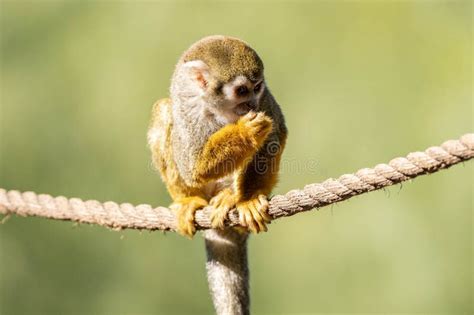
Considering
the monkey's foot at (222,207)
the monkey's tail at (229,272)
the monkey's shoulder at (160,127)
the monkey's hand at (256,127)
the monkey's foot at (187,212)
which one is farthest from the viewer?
the monkey's shoulder at (160,127)

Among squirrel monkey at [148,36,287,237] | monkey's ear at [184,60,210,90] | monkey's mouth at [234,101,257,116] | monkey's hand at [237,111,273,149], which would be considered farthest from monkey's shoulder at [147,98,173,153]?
monkey's hand at [237,111,273,149]

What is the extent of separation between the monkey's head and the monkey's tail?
2.20 feet

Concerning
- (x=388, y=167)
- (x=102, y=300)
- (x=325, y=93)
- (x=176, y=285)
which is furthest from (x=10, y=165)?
(x=388, y=167)

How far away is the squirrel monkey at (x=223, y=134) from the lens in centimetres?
295

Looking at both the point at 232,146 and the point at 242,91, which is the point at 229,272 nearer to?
the point at 232,146

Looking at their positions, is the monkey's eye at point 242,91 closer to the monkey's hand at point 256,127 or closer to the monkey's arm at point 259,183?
the monkey's hand at point 256,127

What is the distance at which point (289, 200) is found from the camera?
2703 mm

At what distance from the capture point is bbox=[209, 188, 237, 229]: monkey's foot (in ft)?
9.82

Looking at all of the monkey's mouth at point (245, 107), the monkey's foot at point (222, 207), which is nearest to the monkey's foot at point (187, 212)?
the monkey's foot at point (222, 207)

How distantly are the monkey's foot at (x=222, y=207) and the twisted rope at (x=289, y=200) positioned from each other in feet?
0.10

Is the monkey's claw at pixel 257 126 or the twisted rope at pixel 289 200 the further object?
the monkey's claw at pixel 257 126

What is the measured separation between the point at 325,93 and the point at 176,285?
2828 mm

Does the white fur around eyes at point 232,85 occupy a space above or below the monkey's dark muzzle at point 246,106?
above

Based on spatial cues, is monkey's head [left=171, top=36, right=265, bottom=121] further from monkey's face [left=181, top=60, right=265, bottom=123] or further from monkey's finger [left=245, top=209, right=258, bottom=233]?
monkey's finger [left=245, top=209, right=258, bottom=233]
